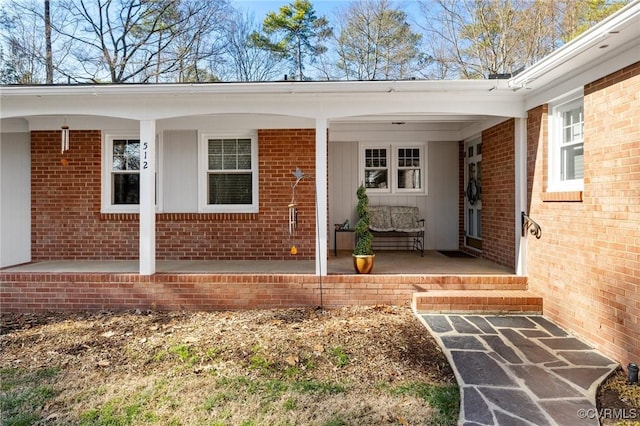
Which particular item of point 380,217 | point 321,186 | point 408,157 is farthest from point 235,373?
point 408,157

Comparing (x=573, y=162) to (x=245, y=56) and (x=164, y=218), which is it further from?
(x=245, y=56)

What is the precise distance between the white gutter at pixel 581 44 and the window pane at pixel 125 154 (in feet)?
20.7

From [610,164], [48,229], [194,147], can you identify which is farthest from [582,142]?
[48,229]

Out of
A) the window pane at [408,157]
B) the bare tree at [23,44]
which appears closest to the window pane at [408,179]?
the window pane at [408,157]

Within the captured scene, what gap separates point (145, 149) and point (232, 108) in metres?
1.36

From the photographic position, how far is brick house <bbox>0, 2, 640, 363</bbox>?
389cm

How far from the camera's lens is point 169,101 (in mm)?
5414

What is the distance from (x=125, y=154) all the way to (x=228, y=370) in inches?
207

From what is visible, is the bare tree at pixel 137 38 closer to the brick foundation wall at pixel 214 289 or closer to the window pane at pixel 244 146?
the window pane at pixel 244 146

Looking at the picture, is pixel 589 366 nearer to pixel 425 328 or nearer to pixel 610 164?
pixel 425 328

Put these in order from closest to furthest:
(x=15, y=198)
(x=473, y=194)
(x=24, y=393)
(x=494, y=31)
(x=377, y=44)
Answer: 1. (x=24, y=393)
2. (x=15, y=198)
3. (x=473, y=194)
4. (x=494, y=31)
5. (x=377, y=44)

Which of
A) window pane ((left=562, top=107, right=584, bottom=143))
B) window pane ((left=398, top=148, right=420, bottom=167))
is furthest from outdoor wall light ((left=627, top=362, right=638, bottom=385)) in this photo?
window pane ((left=398, top=148, right=420, bottom=167))
